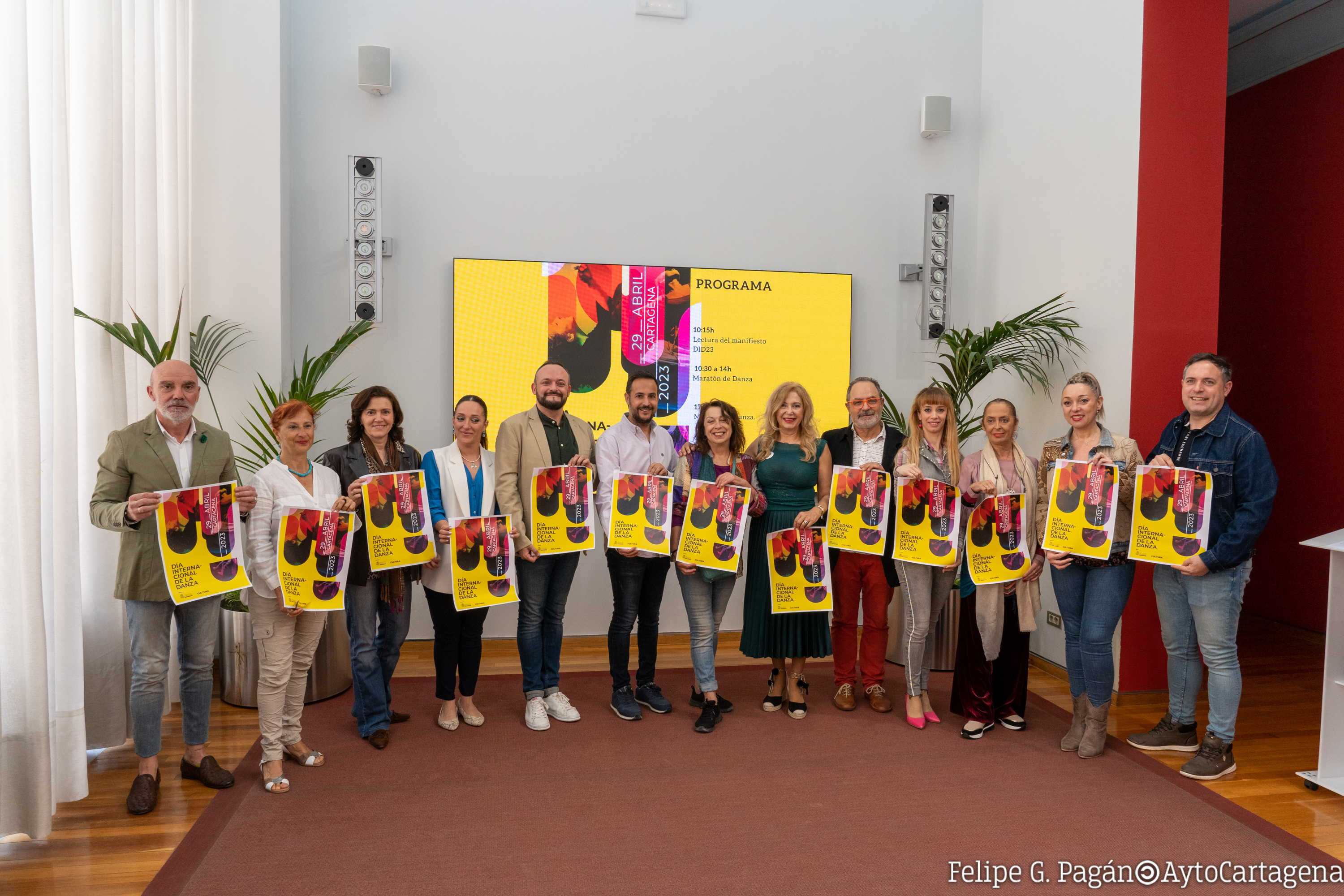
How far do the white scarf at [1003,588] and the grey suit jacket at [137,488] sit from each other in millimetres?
3110

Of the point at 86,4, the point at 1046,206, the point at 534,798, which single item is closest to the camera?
the point at 534,798

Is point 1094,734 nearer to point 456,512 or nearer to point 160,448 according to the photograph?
point 456,512

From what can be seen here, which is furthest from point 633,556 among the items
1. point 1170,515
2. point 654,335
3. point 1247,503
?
point 1247,503

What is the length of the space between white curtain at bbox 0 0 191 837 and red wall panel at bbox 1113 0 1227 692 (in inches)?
178

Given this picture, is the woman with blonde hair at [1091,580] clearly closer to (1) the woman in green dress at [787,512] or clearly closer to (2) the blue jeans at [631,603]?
(1) the woman in green dress at [787,512]

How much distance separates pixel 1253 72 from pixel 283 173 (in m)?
6.16

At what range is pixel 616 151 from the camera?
16.6 feet

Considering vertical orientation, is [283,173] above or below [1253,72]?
below

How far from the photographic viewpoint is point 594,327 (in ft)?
16.3

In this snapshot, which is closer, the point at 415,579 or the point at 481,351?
the point at 415,579

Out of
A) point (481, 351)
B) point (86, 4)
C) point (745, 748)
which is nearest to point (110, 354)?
point (86, 4)

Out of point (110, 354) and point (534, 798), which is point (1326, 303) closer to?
point (534, 798)

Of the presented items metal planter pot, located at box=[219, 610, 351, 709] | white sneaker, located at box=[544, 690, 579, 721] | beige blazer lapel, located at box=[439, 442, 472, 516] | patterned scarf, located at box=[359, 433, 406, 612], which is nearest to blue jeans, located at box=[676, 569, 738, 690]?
white sneaker, located at box=[544, 690, 579, 721]

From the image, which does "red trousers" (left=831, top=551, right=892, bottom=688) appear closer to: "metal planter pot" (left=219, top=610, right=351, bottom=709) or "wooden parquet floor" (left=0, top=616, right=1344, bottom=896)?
"wooden parquet floor" (left=0, top=616, right=1344, bottom=896)
